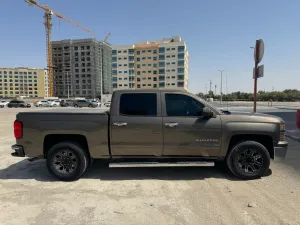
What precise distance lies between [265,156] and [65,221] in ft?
12.9

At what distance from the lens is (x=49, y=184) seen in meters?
4.37

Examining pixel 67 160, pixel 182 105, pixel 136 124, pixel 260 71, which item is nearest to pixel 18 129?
pixel 67 160

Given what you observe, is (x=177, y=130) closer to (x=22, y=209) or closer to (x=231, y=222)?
(x=231, y=222)

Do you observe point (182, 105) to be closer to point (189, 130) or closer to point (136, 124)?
point (189, 130)

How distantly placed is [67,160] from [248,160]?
150 inches

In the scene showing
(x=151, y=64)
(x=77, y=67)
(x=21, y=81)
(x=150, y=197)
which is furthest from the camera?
(x=77, y=67)

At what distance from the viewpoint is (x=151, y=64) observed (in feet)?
373

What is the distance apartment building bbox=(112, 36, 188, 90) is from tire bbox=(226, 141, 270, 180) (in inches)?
4174

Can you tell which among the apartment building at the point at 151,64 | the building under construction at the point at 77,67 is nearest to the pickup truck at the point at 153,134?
the apartment building at the point at 151,64

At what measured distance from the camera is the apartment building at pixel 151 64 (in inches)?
4358

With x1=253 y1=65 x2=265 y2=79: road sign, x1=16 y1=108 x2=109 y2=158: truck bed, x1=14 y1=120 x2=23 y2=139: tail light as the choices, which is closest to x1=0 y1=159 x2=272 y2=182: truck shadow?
x1=16 y1=108 x2=109 y2=158: truck bed

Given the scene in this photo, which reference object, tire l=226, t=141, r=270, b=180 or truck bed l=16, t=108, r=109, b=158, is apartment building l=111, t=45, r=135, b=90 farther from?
tire l=226, t=141, r=270, b=180

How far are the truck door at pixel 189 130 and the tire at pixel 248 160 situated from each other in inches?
15.1

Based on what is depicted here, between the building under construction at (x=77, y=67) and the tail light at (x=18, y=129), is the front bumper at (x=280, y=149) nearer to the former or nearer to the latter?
the tail light at (x=18, y=129)
